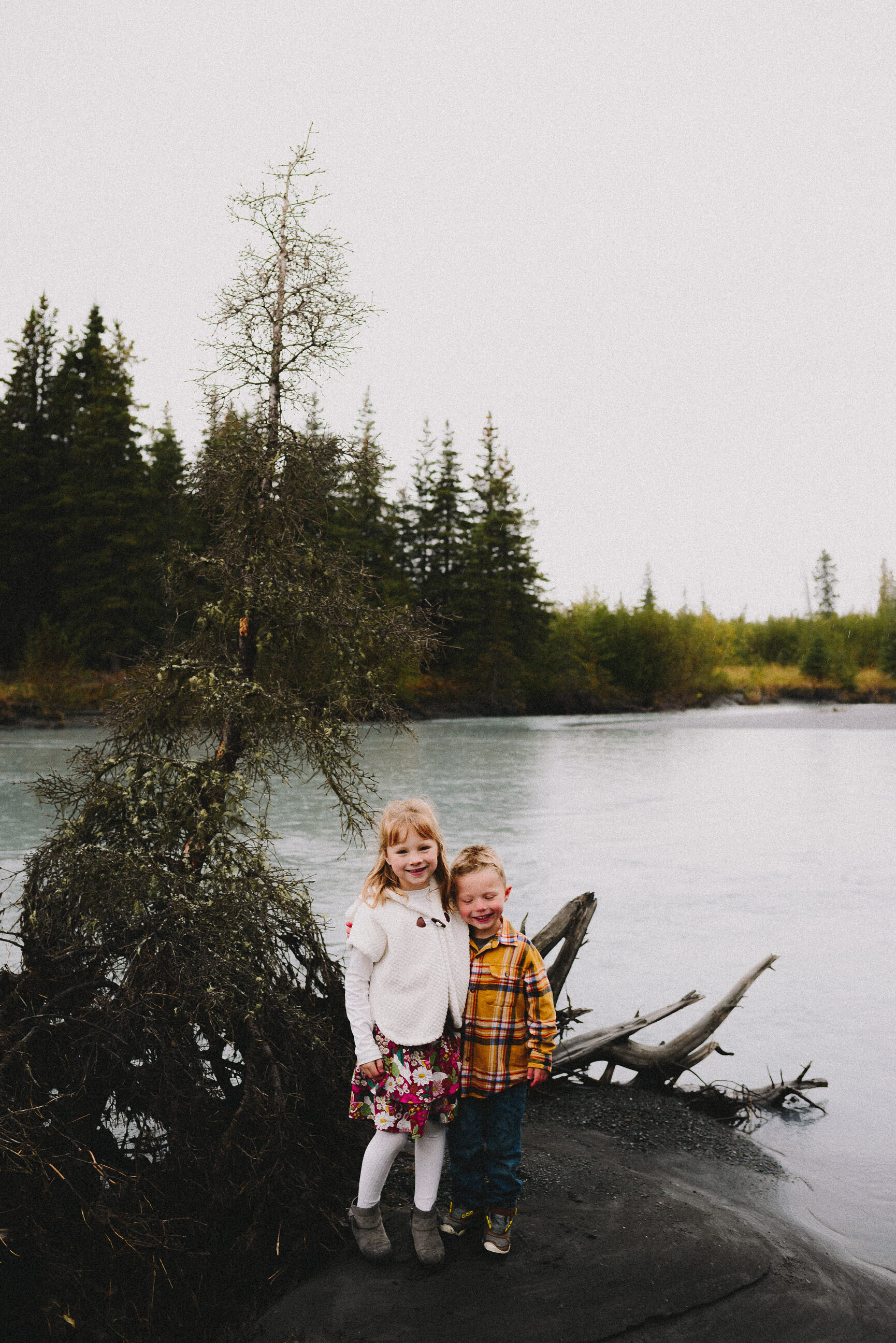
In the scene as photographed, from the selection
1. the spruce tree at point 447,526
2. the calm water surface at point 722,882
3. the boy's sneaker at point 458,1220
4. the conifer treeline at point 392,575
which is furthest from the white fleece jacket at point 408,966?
the spruce tree at point 447,526

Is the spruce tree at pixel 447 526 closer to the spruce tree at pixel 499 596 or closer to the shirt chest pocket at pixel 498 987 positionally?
the spruce tree at pixel 499 596

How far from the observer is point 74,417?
106ft

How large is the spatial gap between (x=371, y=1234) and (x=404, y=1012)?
2.10 ft

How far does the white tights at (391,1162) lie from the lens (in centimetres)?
260

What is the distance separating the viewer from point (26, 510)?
103 ft

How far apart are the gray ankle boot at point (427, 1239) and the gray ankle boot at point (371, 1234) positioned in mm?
87

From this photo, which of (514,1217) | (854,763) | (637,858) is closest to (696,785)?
(854,763)

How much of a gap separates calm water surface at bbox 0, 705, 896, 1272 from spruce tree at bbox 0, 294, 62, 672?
10073 millimetres

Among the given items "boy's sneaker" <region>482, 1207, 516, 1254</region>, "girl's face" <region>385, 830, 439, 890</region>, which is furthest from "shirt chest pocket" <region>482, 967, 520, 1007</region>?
"boy's sneaker" <region>482, 1207, 516, 1254</region>

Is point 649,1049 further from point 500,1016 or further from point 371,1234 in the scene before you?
point 371,1234

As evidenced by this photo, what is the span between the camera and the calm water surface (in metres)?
4.64

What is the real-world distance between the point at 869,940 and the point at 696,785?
9798mm

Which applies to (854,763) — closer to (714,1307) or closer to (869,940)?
(869,940)

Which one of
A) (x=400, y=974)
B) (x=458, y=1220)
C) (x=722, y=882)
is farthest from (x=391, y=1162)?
(x=722, y=882)
